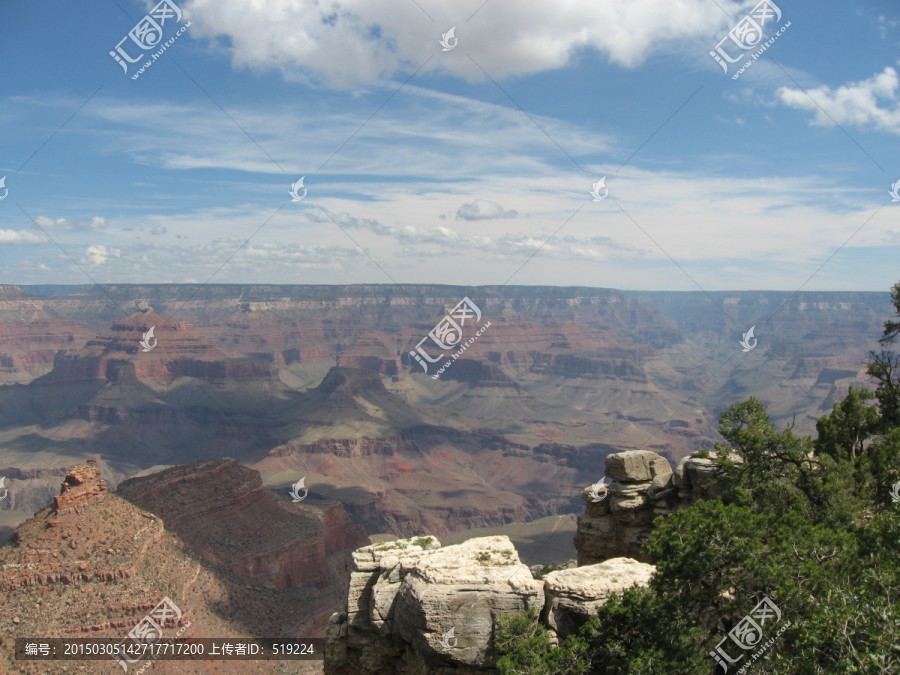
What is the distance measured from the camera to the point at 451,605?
16.4 metres

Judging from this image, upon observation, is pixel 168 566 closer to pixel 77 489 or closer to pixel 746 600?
pixel 77 489

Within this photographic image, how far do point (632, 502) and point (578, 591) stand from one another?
9.45m

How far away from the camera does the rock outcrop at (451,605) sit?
1625 centimetres

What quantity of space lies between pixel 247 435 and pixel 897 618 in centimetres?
15459

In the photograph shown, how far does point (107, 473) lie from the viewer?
131625 millimetres

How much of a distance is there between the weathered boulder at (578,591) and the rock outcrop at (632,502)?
6.79 metres

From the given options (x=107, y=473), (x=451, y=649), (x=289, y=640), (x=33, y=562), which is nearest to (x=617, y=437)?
(x=107, y=473)

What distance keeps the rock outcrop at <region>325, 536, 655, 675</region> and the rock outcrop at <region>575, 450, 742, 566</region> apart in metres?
6.44

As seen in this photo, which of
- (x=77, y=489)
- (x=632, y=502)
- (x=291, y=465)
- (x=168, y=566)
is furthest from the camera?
(x=291, y=465)

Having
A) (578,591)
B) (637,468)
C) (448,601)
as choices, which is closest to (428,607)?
(448,601)

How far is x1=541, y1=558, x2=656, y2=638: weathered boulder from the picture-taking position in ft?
53.3

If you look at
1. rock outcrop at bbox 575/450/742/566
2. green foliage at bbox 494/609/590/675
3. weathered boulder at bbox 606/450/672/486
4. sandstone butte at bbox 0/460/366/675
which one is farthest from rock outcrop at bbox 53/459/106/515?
green foliage at bbox 494/609/590/675

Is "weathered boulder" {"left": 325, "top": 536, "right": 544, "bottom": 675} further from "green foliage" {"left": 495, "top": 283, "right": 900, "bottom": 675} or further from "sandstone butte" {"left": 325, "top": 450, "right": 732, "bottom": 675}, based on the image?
"green foliage" {"left": 495, "top": 283, "right": 900, "bottom": 675}

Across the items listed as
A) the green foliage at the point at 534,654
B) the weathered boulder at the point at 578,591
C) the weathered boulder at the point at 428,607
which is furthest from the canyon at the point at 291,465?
the weathered boulder at the point at 578,591
